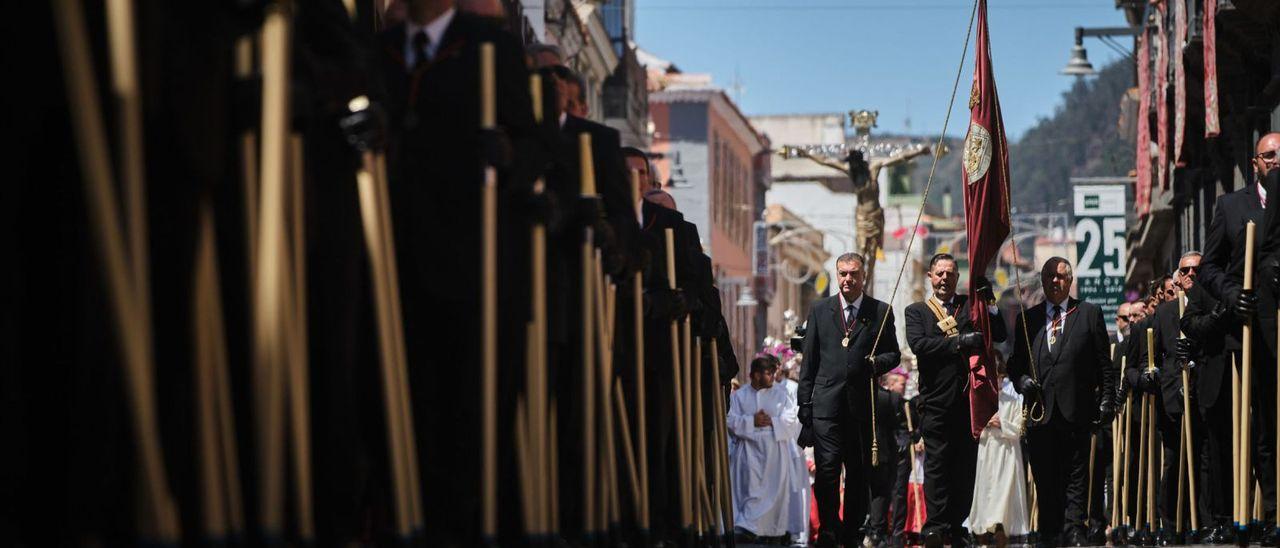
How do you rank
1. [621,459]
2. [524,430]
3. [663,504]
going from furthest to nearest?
[663,504]
[621,459]
[524,430]

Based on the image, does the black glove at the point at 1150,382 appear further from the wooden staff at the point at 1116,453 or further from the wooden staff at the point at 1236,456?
the wooden staff at the point at 1236,456

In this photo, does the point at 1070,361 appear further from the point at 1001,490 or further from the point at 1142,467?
the point at 1001,490

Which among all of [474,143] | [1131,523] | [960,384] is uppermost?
[474,143]

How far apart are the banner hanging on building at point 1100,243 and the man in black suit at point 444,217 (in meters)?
29.3

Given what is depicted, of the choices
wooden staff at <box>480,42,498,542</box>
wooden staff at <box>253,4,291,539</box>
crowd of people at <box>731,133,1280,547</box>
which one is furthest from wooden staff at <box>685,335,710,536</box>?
wooden staff at <box>253,4,291,539</box>

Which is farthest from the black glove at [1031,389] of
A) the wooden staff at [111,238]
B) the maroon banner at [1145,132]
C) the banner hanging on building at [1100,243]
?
the maroon banner at [1145,132]

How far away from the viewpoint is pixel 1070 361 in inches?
565

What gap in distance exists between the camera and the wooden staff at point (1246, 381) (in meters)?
11.6

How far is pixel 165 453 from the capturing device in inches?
227

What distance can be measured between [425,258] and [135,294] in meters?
2.42

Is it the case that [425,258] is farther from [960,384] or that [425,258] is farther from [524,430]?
[960,384]

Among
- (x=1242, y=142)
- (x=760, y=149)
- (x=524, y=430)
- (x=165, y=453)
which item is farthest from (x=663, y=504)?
(x=760, y=149)

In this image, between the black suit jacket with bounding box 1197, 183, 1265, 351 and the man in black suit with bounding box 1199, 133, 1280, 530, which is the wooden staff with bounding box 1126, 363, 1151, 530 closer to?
the man in black suit with bounding box 1199, 133, 1280, 530

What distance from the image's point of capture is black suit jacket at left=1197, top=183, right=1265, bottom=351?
12.0 metres
